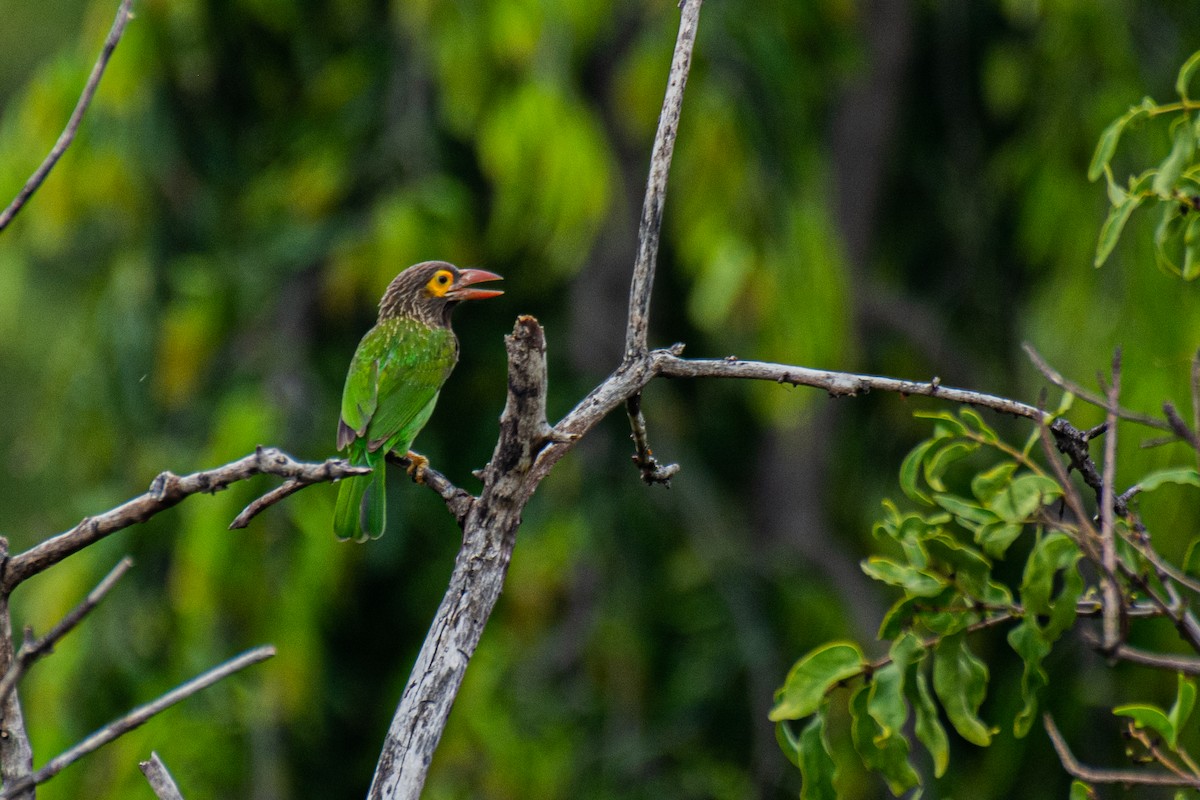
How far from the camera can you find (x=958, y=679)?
6.53 feet

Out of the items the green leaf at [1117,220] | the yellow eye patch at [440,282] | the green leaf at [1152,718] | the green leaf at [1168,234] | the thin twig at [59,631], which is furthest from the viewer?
the yellow eye patch at [440,282]

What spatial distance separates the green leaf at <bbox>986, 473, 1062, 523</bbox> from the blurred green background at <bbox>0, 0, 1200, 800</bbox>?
2.68 m

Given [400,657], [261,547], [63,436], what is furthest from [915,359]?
[63,436]

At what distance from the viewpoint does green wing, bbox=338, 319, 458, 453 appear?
3.37 m

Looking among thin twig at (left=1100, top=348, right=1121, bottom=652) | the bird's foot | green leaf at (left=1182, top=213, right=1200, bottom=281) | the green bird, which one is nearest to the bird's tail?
the green bird

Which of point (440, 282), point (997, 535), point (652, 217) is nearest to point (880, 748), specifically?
point (997, 535)

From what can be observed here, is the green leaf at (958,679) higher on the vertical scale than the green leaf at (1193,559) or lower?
lower

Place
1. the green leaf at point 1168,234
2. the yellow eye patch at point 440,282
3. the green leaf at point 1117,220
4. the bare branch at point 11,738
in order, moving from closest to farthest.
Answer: the bare branch at point 11,738, the green leaf at point 1117,220, the green leaf at point 1168,234, the yellow eye patch at point 440,282

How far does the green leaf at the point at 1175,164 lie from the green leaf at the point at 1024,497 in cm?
48

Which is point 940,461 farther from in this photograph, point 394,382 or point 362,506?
point 394,382

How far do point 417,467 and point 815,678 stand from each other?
1078 millimetres

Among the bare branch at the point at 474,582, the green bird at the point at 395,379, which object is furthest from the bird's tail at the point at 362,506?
the bare branch at the point at 474,582

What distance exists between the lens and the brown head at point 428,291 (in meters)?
3.85

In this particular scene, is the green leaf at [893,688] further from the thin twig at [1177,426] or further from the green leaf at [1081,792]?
the thin twig at [1177,426]
